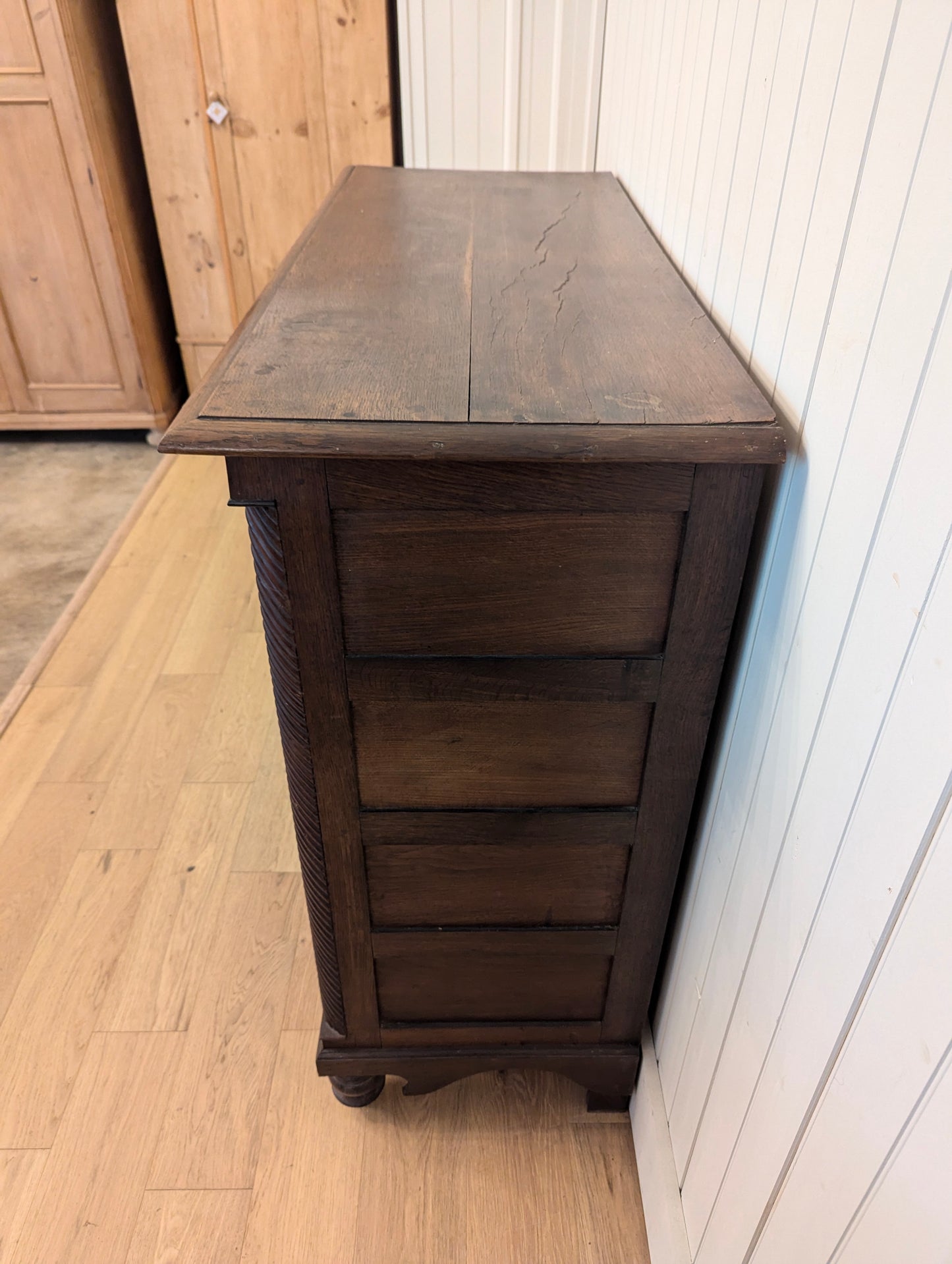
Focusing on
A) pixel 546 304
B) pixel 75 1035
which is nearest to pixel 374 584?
pixel 546 304

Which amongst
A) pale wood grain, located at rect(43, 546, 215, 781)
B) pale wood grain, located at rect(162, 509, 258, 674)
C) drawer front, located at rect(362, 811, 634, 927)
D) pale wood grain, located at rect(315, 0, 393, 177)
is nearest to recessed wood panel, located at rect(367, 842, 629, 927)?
drawer front, located at rect(362, 811, 634, 927)

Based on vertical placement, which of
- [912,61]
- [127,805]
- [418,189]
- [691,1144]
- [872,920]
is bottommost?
[127,805]

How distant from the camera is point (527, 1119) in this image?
121 cm

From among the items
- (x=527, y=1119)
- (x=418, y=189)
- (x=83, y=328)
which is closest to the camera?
(x=527, y=1119)

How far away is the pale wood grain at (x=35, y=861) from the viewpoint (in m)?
1.41

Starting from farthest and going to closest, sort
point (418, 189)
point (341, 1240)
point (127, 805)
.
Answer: point (127, 805) → point (418, 189) → point (341, 1240)

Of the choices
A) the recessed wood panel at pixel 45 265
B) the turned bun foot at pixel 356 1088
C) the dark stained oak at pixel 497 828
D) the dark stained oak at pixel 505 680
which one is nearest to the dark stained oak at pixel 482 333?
the dark stained oak at pixel 505 680

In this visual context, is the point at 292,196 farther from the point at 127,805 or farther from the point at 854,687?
the point at 854,687

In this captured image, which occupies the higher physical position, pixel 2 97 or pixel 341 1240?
pixel 2 97

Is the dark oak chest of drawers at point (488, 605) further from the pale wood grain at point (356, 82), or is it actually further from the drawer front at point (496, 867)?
the pale wood grain at point (356, 82)

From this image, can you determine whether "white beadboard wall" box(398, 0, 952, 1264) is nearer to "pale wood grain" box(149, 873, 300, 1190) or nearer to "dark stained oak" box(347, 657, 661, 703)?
"dark stained oak" box(347, 657, 661, 703)

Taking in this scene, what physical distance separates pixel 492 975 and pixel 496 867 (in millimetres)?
186

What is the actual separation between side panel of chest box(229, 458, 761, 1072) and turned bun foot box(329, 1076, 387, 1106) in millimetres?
84

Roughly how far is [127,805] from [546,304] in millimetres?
1231
